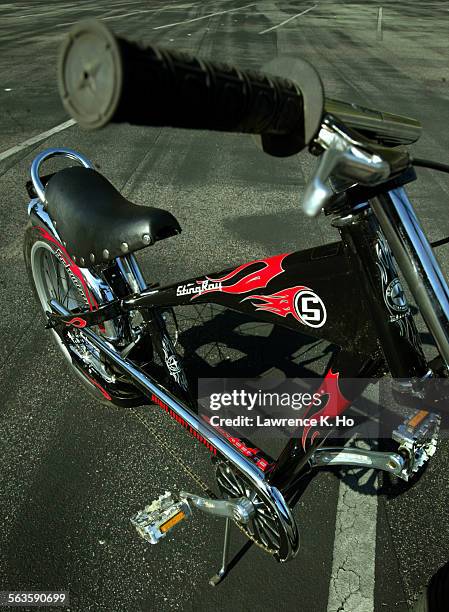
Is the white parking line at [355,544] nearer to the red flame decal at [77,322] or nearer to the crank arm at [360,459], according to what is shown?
the crank arm at [360,459]

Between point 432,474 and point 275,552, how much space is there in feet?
3.50

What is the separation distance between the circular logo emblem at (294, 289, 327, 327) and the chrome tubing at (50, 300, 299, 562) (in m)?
0.63

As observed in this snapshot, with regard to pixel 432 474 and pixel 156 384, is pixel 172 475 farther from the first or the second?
pixel 432 474

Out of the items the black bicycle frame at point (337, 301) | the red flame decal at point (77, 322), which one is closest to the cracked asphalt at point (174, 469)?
the black bicycle frame at point (337, 301)

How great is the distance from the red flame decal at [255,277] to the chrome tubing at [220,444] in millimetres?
576

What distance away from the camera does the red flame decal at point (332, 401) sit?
7.64 ft

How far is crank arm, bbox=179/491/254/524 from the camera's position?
2367 millimetres

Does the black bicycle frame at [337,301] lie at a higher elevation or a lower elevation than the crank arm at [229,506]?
higher

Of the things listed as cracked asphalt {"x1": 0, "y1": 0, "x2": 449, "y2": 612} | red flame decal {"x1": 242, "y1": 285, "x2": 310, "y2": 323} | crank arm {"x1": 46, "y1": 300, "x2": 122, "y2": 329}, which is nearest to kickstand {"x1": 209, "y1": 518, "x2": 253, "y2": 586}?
cracked asphalt {"x1": 0, "y1": 0, "x2": 449, "y2": 612}

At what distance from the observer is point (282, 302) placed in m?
2.25

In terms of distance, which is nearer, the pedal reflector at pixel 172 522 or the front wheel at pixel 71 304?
the pedal reflector at pixel 172 522

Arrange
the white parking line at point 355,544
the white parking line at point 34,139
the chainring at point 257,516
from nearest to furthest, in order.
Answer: the chainring at point 257,516 → the white parking line at point 355,544 → the white parking line at point 34,139

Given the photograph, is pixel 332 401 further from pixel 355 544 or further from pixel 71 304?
pixel 71 304

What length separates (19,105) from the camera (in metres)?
9.50
